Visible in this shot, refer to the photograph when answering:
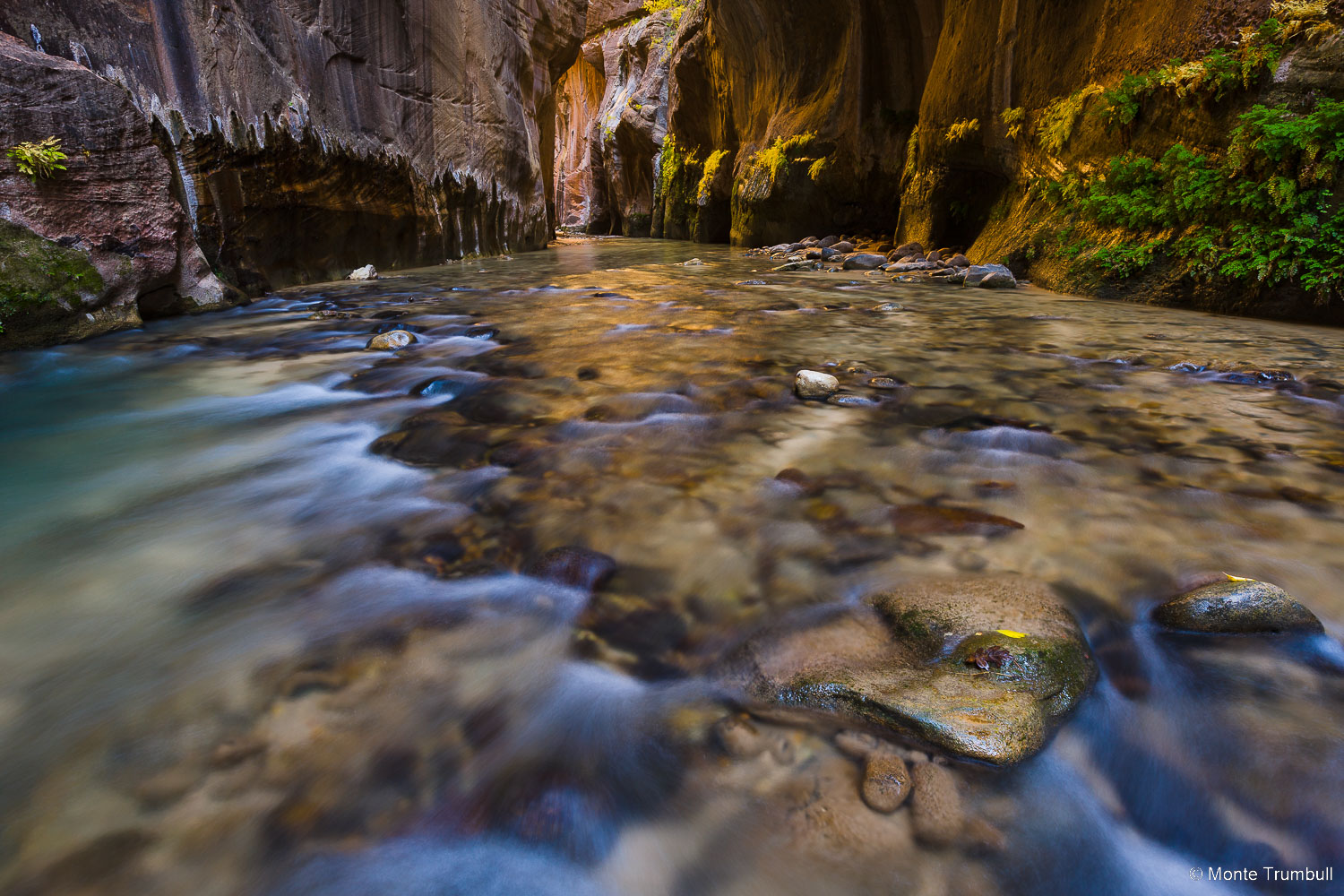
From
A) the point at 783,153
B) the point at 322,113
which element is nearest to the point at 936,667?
the point at 322,113

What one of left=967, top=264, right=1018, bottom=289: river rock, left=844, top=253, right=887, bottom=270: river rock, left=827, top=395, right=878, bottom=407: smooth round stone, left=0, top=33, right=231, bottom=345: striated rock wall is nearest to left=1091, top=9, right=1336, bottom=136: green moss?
left=967, top=264, right=1018, bottom=289: river rock

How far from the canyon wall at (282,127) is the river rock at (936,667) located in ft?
16.7

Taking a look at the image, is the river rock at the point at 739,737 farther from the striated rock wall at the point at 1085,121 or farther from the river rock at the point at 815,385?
the striated rock wall at the point at 1085,121

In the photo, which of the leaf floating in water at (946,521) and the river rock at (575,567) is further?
the leaf floating in water at (946,521)

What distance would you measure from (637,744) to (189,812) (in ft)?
2.27

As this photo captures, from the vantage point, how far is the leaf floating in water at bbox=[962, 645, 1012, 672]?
3.86 ft

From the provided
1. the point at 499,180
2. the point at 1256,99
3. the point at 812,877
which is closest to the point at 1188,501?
the point at 812,877

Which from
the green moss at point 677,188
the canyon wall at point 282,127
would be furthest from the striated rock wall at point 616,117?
the canyon wall at point 282,127

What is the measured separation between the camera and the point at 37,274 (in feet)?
12.8

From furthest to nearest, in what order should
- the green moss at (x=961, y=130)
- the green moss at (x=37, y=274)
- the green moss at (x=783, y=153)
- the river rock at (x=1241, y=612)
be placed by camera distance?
the green moss at (x=783, y=153), the green moss at (x=961, y=130), the green moss at (x=37, y=274), the river rock at (x=1241, y=612)

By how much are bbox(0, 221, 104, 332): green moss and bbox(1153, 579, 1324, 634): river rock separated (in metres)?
5.70

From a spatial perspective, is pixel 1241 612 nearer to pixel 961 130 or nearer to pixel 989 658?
pixel 989 658

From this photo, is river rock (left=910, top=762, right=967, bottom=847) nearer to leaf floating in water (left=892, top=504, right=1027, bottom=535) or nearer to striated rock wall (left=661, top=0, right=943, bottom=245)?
leaf floating in water (left=892, top=504, right=1027, bottom=535)

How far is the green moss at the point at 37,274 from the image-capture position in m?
3.76
